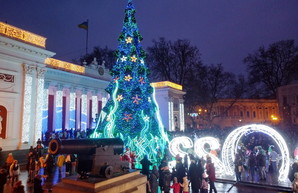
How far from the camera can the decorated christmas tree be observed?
49.0 feet

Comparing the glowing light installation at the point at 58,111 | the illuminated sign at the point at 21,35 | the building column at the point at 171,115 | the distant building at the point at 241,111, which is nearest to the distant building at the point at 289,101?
the building column at the point at 171,115

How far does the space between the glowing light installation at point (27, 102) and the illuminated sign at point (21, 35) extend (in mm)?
2236

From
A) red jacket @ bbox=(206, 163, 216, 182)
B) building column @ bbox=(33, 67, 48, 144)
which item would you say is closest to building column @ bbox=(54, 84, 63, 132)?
building column @ bbox=(33, 67, 48, 144)

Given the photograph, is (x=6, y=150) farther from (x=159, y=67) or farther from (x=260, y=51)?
(x=260, y=51)

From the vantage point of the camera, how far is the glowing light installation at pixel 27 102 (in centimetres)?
1789

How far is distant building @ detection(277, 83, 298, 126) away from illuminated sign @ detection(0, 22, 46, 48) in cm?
3840

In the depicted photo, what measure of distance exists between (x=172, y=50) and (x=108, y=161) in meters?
37.1

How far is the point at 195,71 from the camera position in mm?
41781

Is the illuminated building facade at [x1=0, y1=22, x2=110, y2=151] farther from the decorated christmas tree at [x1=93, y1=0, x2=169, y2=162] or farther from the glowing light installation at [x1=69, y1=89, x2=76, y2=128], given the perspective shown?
the decorated christmas tree at [x1=93, y1=0, x2=169, y2=162]

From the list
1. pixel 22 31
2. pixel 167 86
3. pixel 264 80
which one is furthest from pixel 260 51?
pixel 22 31

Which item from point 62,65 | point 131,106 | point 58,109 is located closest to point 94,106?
point 58,109

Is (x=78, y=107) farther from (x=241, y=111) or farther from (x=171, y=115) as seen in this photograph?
(x=241, y=111)

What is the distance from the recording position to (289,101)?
3869 cm

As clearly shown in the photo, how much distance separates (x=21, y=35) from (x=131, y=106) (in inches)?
455
